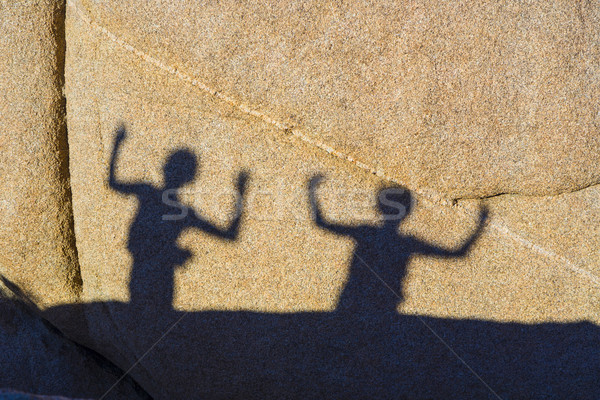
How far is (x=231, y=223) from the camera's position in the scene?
2580mm

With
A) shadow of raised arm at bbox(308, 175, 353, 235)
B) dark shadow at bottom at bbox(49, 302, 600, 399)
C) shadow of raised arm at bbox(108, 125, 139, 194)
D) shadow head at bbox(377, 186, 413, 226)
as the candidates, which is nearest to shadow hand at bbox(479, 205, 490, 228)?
shadow head at bbox(377, 186, 413, 226)

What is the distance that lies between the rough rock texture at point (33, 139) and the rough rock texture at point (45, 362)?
0.49 meters

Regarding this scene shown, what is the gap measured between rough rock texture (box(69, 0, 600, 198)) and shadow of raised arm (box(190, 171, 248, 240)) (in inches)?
14.4

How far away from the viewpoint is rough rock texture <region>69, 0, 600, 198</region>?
7.86ft

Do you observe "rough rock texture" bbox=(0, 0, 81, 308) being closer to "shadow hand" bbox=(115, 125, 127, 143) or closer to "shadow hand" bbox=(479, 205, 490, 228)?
"shadow hand" bbox=(115, 125, 127, 143)

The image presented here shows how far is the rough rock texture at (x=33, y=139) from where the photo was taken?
2709 millimetres

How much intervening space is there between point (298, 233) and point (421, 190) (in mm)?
632

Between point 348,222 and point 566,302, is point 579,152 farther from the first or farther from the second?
point 348,222

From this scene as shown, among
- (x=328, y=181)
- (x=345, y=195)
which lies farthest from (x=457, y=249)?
(x=328, y=181)

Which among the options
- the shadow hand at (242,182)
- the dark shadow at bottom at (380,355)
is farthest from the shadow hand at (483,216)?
the shadow hand at (242,182)

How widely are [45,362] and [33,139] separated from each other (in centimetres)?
137

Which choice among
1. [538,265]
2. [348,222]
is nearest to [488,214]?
[538,265]

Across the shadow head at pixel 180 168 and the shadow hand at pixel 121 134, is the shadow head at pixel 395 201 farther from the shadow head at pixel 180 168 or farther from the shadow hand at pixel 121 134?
the shadow hand at pixel 121 134

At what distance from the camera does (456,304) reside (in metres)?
2.55
